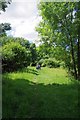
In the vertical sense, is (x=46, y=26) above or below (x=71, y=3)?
below

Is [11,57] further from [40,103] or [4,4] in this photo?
[40,103]

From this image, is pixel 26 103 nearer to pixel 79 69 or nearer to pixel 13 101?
pixel 13 101

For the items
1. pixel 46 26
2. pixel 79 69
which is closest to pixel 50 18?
pixel 46 26

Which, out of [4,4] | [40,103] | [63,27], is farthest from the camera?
[63,27]

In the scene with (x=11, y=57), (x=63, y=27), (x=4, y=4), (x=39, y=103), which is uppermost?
(x=4, y=4)

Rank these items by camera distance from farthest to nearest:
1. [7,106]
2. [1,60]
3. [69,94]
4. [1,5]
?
Answer: [1,60] < [1,5] < [69,94] < [7,106]

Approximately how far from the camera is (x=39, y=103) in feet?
39.7

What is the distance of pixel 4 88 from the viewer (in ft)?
48.5

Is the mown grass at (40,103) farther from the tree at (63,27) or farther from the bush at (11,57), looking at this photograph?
the bush at (11,57)

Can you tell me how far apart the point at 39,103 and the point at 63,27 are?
476 inches

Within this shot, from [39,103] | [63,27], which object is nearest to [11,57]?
[63,27]

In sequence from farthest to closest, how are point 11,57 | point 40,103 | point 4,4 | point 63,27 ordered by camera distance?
1. point 11,57
2. point 63,27
3. point 4,4
4. point 40,103

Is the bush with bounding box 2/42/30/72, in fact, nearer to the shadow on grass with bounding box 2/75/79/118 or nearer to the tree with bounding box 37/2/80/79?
the tree with bounding box 37/2/80/79

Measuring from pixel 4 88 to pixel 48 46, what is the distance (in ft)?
34.1
